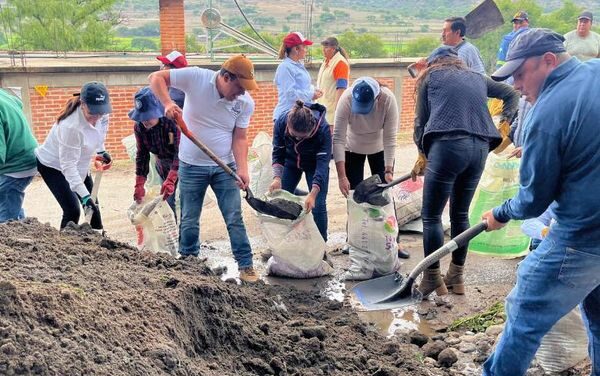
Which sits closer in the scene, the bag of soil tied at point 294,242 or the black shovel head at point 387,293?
the black shovel head at point 387,293

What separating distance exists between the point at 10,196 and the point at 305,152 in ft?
7.51

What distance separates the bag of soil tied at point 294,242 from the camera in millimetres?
4863

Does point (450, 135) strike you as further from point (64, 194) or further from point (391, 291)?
point (64, 194)

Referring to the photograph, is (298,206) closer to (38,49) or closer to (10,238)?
(10,238)

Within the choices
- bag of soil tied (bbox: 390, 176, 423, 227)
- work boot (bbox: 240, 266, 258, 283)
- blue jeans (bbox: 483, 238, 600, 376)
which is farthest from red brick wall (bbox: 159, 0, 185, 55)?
blue jeans (bbox: 483, 238, 600, 376)

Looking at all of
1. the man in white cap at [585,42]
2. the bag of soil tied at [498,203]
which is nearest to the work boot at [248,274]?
the bag of soil tied at [498,203]

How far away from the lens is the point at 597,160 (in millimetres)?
2656

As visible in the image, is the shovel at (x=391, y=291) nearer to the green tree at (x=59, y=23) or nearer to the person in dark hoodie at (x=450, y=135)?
the person in dark hoodie at (x=450, y=135)

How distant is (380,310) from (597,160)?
2.16 m

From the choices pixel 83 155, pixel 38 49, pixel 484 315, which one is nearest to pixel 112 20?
pixel 38 49

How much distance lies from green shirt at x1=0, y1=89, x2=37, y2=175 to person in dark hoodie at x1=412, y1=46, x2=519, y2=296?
9.53ft

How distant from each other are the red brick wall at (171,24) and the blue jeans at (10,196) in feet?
30.9

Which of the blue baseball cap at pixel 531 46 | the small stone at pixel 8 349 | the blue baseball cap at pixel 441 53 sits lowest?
the small stone at pixel 8 349

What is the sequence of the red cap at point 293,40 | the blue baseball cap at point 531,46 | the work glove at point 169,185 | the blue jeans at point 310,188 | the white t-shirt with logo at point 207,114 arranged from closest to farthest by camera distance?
the blue baseball cap at point 531,46 < the white t-shirt with logo at point 207,114 < the work glove at point 169,185 < the blue jeans at point 310,188 < the red cap at point 293,40
